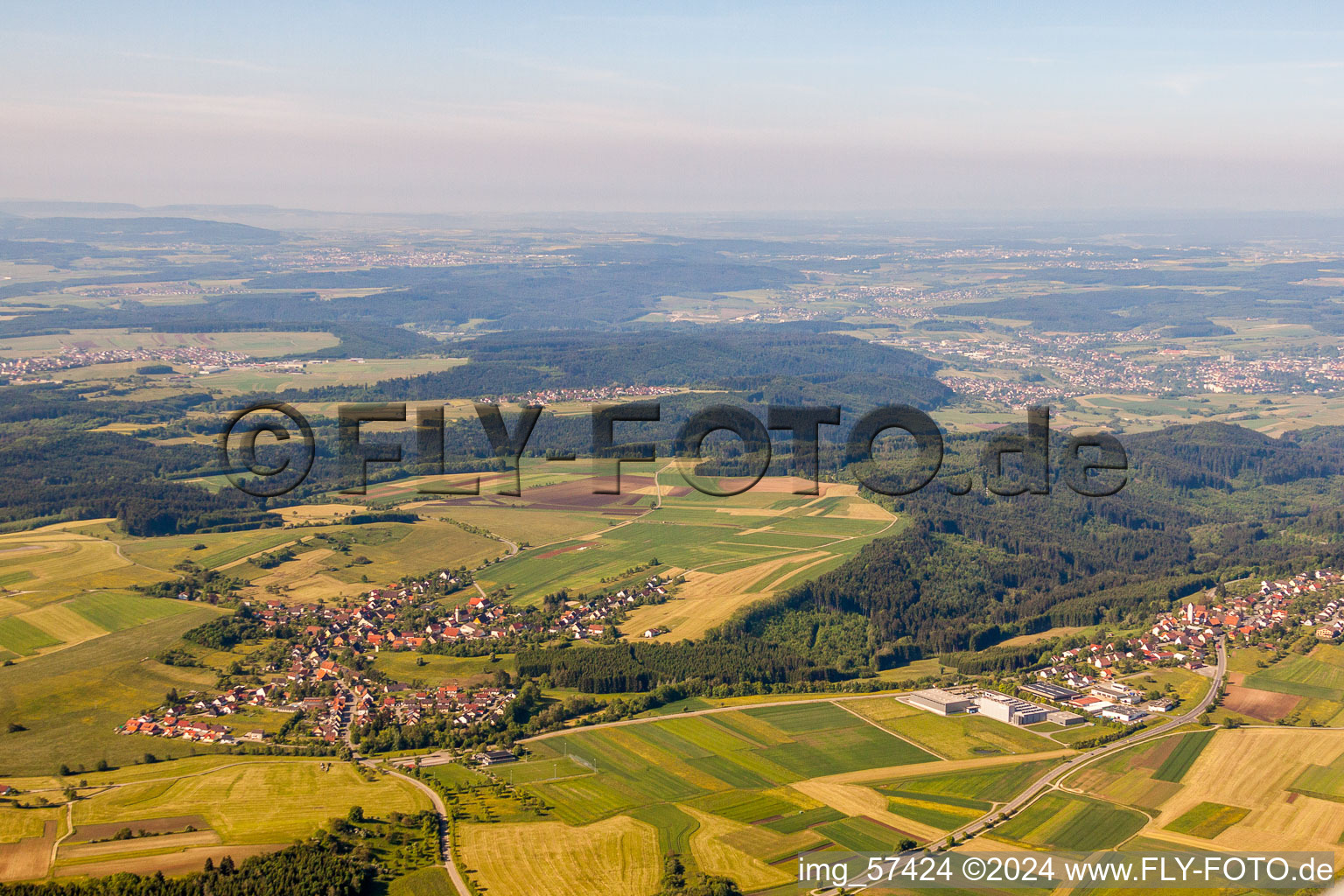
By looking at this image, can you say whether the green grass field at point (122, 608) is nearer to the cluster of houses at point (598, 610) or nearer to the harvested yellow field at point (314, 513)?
the harvested yellow field at point (314, 513)

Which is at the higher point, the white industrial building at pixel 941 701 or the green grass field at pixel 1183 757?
the green grass field at pixel 1183 757

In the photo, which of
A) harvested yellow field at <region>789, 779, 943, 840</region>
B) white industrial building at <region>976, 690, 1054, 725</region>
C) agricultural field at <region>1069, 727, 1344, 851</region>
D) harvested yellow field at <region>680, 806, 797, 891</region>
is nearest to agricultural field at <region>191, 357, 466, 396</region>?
white industrial building at <region>976, 690, 1054, 725</region>

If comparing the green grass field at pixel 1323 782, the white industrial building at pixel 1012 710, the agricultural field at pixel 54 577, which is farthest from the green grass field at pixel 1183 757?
the agricultural field at pixel 54 577

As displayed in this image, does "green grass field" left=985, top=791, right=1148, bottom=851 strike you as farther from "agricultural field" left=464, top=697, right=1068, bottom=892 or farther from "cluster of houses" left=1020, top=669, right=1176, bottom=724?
"cluster of houses" left=1020, top=669, right=1176, bottom=724

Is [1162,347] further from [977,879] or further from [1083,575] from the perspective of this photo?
[977,879]

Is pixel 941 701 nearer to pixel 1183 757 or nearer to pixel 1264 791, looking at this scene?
pixel 1183 757

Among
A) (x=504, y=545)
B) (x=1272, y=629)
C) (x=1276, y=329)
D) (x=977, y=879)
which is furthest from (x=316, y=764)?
(x=1276, y=329)
